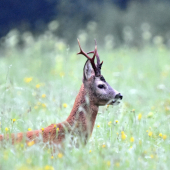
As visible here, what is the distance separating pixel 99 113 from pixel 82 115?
443 millimetres

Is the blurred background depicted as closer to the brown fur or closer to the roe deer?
the roe deer

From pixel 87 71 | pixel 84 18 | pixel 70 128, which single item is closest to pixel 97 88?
pixel 87 71

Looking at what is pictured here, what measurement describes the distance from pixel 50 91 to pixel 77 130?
298cm

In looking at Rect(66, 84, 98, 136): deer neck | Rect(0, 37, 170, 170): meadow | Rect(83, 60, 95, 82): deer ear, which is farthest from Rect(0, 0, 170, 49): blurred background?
Rect(66, 84, 98, 136): deer neck

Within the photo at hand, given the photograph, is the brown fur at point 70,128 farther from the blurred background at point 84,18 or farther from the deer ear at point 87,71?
the blurred background at point 84,18

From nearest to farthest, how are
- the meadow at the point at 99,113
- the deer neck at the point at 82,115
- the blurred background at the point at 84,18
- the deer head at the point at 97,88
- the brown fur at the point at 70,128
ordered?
the meadow at the point at 99,113 < the brown fur at the point at 70,128 < the deer neck at the point at 82,115 < the deer head at the point at 97,88 < the blurred background at the point at 84,18

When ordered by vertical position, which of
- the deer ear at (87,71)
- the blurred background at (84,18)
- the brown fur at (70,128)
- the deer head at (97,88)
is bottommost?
the brown fur at (70,128)

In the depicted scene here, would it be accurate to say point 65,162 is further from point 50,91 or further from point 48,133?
point 50,91

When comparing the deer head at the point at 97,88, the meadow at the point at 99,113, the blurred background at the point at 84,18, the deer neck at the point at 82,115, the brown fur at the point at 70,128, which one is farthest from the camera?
the blurred background at the point at 84,18

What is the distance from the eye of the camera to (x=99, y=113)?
178 inches

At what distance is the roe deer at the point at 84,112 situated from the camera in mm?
3859

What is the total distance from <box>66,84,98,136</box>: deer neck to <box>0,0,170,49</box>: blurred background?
12550 mm

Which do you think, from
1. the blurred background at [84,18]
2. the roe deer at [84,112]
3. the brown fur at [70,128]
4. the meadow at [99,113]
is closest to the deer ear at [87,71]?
the roe deer at [84,112]

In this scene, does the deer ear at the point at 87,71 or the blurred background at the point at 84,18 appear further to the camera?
the blurred background at the point at 84,18
